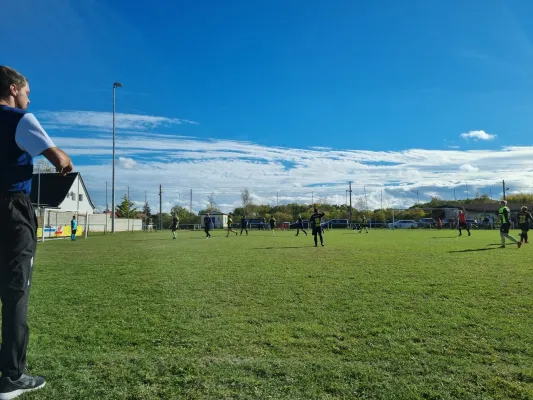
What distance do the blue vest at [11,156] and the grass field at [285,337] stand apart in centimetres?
154

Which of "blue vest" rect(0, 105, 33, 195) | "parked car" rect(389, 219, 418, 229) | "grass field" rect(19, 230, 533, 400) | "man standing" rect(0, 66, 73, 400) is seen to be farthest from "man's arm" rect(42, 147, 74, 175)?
"parked car" rect(389, 219, 418, 229)

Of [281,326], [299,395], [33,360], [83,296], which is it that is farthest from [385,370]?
[83,296]

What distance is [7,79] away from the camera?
3.01 metres

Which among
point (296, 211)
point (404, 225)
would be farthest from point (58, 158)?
point (296, 211)

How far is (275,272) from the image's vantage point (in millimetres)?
9117

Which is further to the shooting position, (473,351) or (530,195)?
(530,195)

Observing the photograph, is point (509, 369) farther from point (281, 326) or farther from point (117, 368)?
point (117, 368)

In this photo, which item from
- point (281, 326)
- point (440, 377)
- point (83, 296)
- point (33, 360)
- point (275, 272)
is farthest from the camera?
point (275, 272)

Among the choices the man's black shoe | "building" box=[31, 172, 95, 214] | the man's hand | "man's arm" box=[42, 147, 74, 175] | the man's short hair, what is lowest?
the man's black shoe

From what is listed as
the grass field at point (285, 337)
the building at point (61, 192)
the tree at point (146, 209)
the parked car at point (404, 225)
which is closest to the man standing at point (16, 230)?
the grass field at point (285, 337)

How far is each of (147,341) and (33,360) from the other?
3.41ft

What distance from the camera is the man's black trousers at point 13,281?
2.80m

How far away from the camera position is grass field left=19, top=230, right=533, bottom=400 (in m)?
3.02

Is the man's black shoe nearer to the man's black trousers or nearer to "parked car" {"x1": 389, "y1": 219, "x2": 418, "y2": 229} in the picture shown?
the man's black trousers
